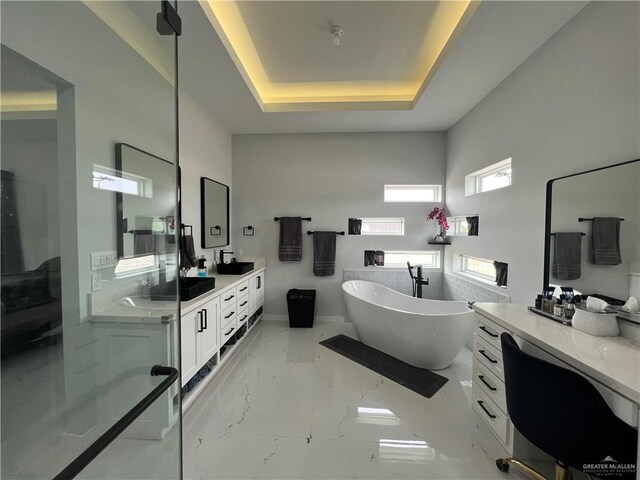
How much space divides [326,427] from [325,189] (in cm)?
282

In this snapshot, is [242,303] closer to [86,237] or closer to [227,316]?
[227,316]

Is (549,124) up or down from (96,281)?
up

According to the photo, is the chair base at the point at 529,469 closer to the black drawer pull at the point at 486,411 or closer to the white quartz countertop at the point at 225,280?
the black drawer pull at the point at 486,411

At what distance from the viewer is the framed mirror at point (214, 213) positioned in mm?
2882

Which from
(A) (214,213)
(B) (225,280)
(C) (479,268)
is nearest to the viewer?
(B) (225,280)

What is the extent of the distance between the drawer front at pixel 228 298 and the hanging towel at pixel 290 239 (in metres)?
1.09

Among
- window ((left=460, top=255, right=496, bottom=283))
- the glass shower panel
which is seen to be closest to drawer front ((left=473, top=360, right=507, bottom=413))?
window ((left=460, top=255, right=496, bottom=283))

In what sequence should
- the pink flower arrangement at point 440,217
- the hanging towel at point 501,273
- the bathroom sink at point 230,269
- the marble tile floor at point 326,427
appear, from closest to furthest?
1. the marble tile floor at point 326,427
2. the hanging towel at point 501,273
3. the bathroom sink at point 230,269
4. the pink flower arrangement at point 440,217

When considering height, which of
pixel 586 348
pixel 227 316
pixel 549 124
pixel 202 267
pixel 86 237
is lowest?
pixel 227 316

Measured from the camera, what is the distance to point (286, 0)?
5.69ft

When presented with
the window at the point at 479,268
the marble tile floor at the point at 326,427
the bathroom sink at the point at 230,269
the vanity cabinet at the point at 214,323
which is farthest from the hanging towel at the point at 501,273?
the bathroom sink at the point at 230,269

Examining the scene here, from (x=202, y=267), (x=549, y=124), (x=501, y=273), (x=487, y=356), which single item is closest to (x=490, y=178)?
(x=549, y=124)

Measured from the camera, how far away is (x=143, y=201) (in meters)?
1.69

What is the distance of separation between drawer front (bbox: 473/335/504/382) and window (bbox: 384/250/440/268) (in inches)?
76.3
